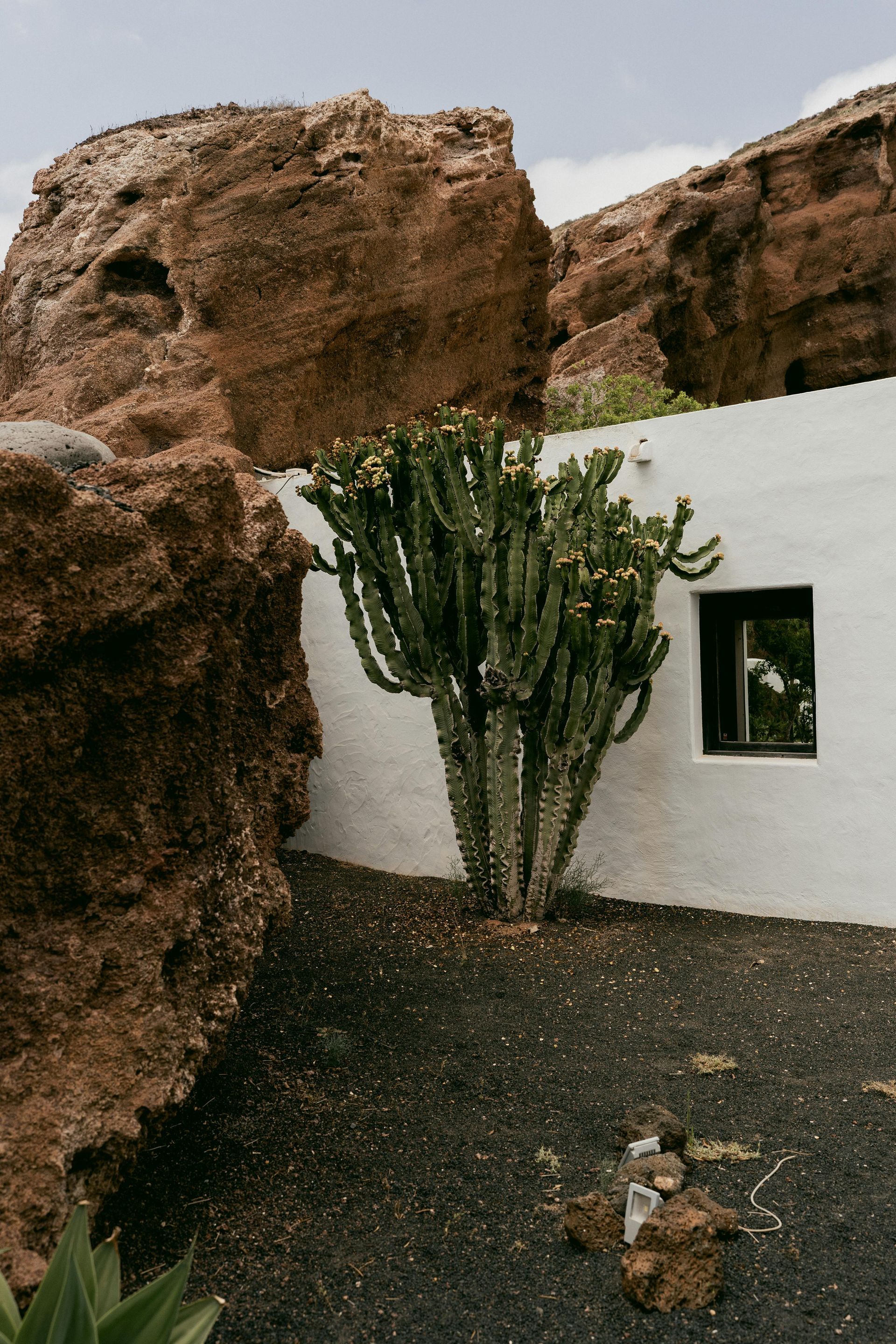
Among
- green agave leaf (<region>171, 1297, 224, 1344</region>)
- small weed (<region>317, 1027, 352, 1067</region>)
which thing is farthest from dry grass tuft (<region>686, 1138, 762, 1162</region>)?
green agave leaf (<region>171, 1297, 224, 1344</region>)

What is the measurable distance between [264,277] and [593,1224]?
8.75 meters

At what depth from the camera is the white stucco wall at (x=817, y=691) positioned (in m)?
6.34

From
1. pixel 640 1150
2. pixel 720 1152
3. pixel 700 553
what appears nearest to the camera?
pixel 640 1150

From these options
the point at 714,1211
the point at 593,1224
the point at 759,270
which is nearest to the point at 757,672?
the point at 714,1211

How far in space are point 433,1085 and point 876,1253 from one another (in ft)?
5.96

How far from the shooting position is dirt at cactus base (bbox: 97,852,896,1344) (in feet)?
9.13

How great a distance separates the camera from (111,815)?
299 centimetres

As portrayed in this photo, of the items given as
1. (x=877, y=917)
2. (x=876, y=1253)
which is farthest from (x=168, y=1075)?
(x=877, y=917)

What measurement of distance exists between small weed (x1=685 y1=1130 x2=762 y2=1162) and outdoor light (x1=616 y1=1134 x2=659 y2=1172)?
0.70 feet

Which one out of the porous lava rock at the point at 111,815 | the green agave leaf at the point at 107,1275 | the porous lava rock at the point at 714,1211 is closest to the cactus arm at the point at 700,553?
the porous lava rock at the point at 111,815

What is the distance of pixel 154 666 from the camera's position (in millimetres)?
3023

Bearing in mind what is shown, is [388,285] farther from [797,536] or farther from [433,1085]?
[433,1085]

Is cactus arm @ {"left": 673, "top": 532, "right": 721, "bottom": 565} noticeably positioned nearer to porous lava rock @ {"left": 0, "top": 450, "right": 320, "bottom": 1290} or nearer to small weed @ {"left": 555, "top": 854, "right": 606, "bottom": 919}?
small weed @ {"left": 555, "top": 854, "right": 606, "bottom": 919}

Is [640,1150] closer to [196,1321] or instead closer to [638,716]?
[196,1321]
